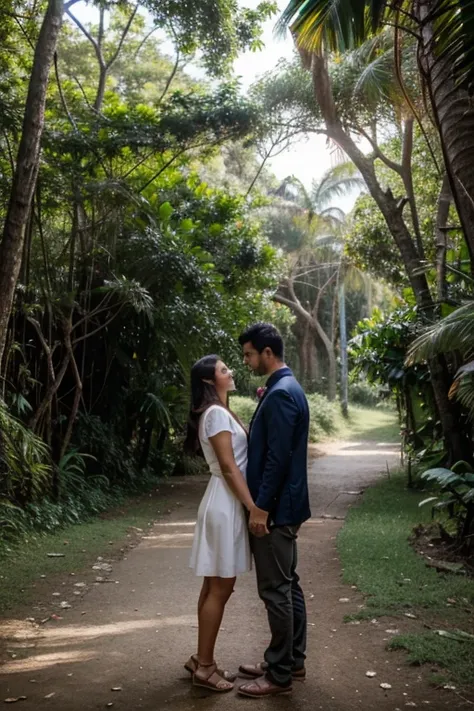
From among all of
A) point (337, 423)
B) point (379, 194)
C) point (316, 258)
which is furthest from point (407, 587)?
point (316, 258)

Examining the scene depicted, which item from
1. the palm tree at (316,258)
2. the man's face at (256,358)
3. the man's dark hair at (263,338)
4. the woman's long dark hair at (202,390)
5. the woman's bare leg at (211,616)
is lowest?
the woman's bare leg at (211,616)

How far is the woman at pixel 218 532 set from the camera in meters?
3.80

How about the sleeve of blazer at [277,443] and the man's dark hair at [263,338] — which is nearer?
the sleeve of blazer at [277,443]

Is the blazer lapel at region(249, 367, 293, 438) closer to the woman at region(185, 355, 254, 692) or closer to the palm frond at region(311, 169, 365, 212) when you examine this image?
the woman at region(185, 355, 254, 692)

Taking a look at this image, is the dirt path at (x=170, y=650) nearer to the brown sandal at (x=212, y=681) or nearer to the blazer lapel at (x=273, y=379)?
the brown sandal at (x=212, y=681)

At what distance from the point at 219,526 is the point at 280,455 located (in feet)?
1.66

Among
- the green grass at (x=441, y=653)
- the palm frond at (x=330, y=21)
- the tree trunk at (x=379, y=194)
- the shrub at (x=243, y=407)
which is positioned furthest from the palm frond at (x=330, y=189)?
the green grass at (x=441, y=653)

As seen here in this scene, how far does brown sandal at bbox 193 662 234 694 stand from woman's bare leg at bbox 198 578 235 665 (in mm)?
35

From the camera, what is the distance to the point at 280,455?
3.70 m

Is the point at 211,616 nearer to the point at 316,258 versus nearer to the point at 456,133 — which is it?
the point at 456,133

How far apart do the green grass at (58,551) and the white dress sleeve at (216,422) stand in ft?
9.05

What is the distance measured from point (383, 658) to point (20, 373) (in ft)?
21.5

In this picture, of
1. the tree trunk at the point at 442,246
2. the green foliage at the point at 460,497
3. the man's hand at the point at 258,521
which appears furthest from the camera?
the tree trunk at the point at 442,246

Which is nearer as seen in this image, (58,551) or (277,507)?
(277,507)
